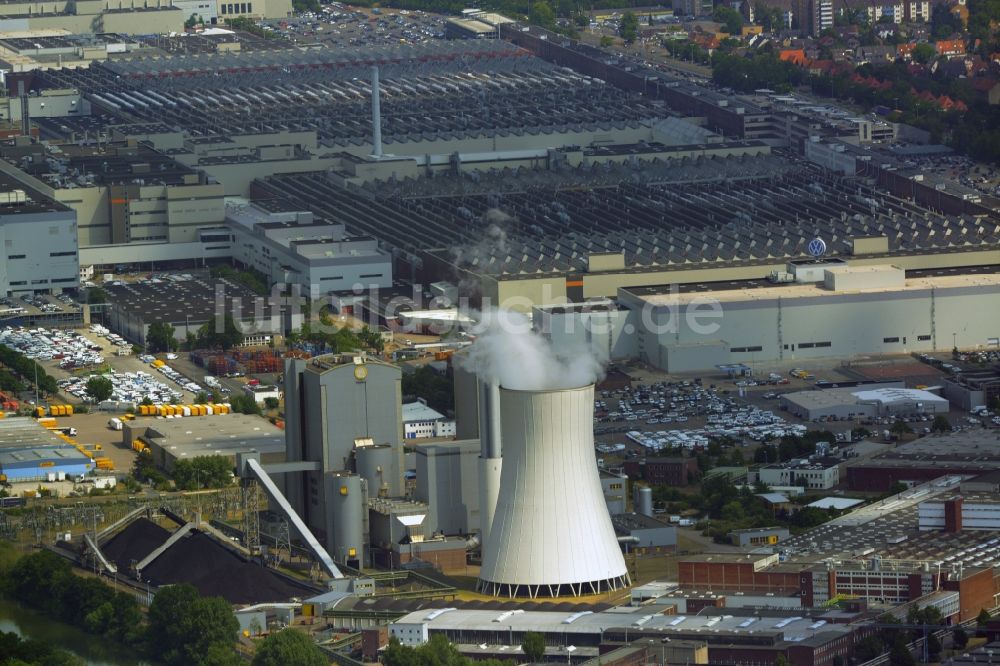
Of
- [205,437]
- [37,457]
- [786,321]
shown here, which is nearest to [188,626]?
[37,457]

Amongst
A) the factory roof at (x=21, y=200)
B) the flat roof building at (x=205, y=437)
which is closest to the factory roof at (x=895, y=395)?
the flat roof building at (x=205, y=437)

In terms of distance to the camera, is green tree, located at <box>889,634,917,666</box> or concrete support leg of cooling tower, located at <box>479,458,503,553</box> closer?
green tree, located at <box>889,634,917,666</box>

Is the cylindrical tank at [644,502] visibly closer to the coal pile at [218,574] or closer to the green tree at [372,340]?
the coal pile at [218,574]

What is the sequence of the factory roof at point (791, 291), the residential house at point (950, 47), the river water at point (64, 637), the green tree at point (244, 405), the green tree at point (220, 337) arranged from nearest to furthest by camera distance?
the river water at point (64, 637) < the green tree at point (244, 405) < the factory roof at point (791, 291) < the green tree at point (220, 337) < the residential house at point (950, 47)

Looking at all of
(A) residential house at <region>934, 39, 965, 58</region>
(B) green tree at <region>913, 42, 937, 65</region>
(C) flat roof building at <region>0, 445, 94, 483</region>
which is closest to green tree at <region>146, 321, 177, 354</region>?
(C) flat roof building at <region>0, 445, 94, 483</region>

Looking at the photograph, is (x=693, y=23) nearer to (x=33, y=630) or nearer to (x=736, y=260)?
(x=736, y=260)

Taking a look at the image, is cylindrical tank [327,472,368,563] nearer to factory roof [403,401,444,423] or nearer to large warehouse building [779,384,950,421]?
factory roof [403,401,444,423]

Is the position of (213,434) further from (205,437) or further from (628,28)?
(628,28)
